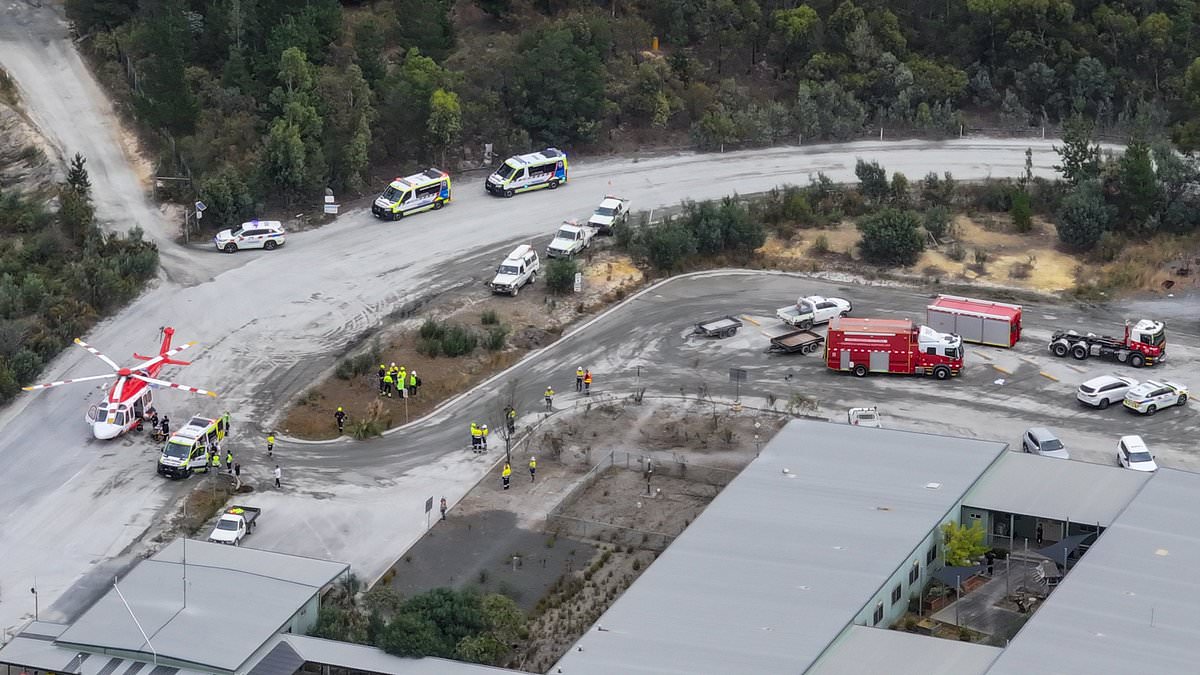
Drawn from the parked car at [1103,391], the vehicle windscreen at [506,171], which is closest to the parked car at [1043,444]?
the parked car at [1103,391]

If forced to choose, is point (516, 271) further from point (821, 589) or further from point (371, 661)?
point (371, 661)

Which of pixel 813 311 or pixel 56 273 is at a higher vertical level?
pixel 56 273

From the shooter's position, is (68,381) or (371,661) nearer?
(371,661)

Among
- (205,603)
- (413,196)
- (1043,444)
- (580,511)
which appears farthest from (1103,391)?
(205,603)

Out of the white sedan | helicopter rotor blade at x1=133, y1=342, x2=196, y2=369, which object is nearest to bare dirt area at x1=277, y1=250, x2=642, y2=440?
helicopter rotor blade at x1=133, y1=342, x2=196, y2=369

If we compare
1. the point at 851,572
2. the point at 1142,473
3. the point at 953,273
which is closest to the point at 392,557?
the point at 851,572
